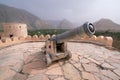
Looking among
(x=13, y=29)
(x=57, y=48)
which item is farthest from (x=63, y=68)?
(x=13, y=29)

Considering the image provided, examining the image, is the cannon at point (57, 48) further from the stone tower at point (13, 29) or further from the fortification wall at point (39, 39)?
the stone tower at point (13, 29)

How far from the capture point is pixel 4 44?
33.0 ft

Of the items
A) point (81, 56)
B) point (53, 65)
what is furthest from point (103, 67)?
point (53, 65)

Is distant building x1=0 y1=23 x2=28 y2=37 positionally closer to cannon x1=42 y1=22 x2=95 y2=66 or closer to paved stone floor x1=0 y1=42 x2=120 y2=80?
paved stone floor x1=0 y1=42 x2=120 y2=80

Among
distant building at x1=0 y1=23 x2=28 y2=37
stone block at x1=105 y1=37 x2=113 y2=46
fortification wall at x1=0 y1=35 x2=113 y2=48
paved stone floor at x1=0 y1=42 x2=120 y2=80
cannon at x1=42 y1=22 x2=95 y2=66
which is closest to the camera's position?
paved stone floor at x1=0 y1=42 x2=120 y2=80

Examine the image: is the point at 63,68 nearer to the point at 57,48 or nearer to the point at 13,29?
the point at 57,48

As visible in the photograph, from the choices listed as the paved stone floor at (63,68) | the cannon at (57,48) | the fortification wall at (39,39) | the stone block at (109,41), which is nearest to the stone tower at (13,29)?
the fortification wall at (39,39)

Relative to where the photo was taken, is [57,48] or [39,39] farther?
[39,39]

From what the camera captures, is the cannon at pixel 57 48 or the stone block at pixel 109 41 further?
the stone block at pixel 109 41

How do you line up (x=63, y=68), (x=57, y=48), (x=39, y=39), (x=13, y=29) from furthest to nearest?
(x=13, y=29), (x=39, y=39), (x=57, y=48), (x=63, y=68)

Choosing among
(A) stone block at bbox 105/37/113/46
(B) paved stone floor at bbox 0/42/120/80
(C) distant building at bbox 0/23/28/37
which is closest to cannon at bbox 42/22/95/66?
(B) paved stone floor at bbox 0/42/120/80

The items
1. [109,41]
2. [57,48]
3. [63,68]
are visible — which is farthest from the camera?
[109,41]

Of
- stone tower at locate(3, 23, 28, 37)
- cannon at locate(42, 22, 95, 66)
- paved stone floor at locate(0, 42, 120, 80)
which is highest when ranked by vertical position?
stone tower at locate(3, 23, 28, 37)

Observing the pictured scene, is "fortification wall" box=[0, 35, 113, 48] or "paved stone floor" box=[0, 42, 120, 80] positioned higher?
"fortification wall" box=[0, 35, 113, 48]
